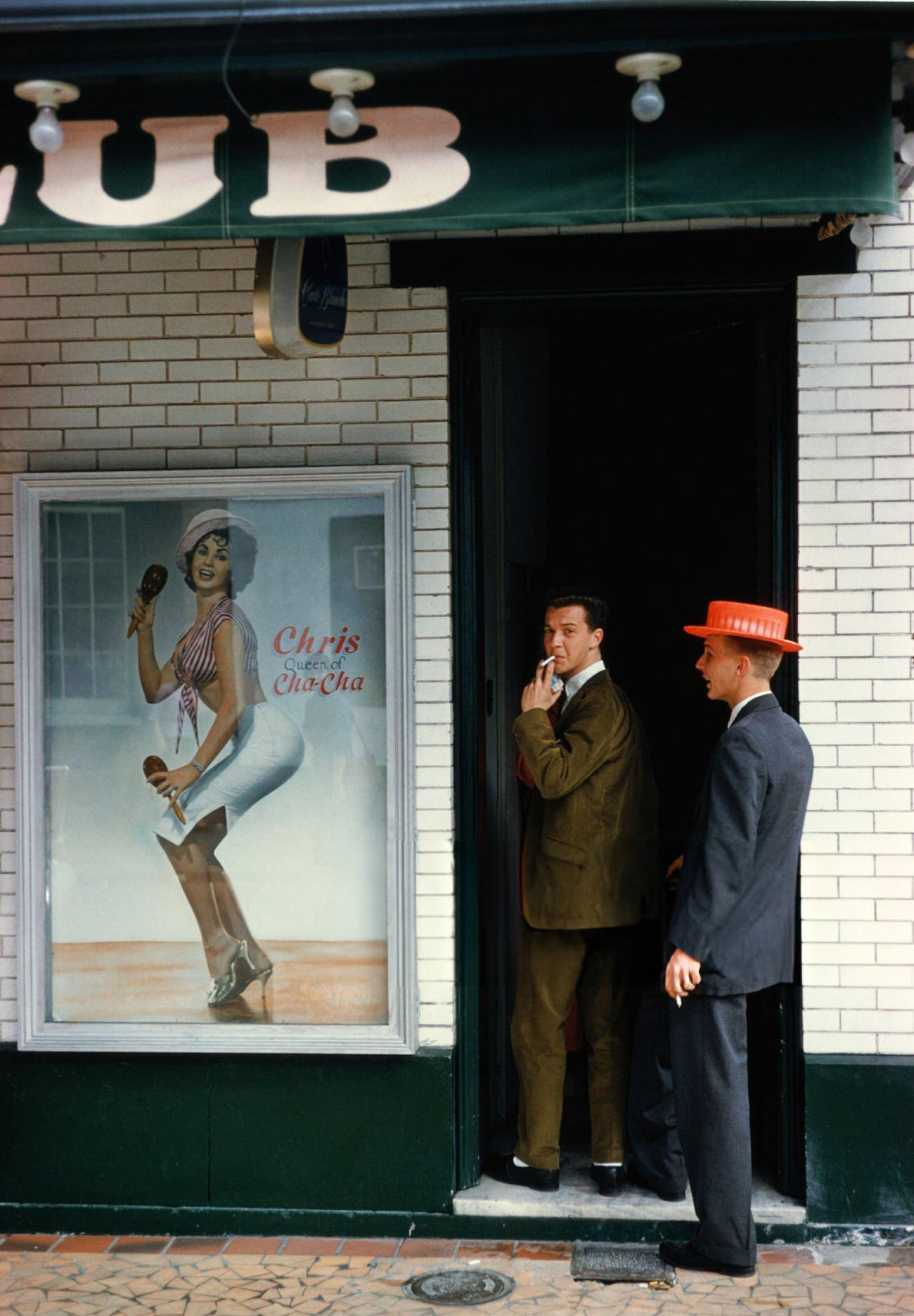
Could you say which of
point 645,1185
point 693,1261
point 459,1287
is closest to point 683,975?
point 693,1261

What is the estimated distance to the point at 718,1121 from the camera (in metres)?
4.64

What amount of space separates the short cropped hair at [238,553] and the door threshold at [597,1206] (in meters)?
2.26

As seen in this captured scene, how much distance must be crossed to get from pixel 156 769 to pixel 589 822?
5.10ft

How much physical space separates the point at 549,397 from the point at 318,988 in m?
3.57

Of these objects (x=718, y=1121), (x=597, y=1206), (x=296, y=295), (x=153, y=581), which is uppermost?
(x=296, y=295)

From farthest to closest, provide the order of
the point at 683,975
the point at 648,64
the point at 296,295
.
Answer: the point at 683,975
the point at 296,295
the point at 648,64

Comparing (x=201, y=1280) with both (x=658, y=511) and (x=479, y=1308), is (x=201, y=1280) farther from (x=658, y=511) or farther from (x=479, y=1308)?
(x=658, y=511)

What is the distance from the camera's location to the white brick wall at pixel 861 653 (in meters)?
5.02

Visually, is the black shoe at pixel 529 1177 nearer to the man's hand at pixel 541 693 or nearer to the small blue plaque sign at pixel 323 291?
the man's hand at pixel 541 693

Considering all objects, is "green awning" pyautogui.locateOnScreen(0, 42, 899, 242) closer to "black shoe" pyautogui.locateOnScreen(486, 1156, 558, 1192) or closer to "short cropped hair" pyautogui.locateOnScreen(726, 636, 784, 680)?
"short cropped hair" pyautogui.locateOnScreen(726, 636, 784, 680)

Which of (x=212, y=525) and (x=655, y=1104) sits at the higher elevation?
(x=212, y=525)

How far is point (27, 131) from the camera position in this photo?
165 inches

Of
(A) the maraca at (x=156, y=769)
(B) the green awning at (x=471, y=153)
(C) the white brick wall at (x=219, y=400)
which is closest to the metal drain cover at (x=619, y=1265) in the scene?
(C) the white brick wall at (x=219, y=400)
